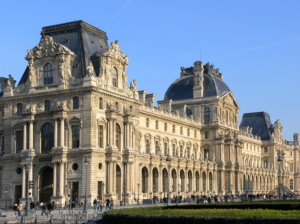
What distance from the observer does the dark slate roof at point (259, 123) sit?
14500 cm

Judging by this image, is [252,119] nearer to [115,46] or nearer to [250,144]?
[250,144]

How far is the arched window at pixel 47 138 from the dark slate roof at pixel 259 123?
91.3 metres

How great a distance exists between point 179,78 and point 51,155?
2245 inches

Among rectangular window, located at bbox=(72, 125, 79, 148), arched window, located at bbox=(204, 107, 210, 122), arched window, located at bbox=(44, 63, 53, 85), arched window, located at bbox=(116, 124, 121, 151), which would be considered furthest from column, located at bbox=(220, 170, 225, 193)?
arched window, located at bbox=(44, 63, 53, 85)

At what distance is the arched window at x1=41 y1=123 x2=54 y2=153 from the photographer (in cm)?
6500

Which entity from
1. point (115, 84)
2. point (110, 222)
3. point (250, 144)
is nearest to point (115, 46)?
point (115, 84)

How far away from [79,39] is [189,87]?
4671cm

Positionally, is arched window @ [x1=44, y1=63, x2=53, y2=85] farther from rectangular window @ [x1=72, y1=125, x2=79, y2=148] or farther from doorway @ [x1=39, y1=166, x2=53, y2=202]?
doorway @ [x1=39, y1=166, x2=53, y2=202]

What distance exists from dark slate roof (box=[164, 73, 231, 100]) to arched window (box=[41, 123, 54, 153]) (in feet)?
165

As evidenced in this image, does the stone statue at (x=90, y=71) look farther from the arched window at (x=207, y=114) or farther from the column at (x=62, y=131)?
the arched window at (x=207, y=114)

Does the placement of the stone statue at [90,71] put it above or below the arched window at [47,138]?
above

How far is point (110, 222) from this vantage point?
31.5 meters

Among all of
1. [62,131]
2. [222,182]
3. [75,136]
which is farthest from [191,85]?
[62,131]

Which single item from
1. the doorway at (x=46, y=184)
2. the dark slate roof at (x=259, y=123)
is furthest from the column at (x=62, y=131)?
the dark slate roof at (x=259, y=123)
